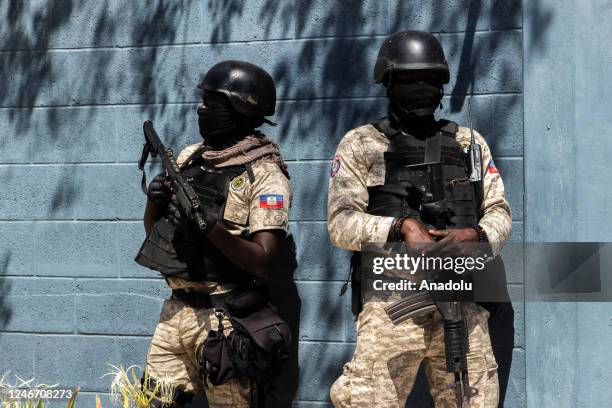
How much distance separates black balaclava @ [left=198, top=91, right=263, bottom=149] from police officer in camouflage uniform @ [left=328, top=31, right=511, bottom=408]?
50 cm

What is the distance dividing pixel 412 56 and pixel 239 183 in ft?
2.86

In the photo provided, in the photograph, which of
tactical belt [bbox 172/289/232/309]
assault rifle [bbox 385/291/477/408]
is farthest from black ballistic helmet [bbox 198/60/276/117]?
assault rifle [bbox 385/291/477/408]

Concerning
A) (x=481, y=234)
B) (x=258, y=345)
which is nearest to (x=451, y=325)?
(x=481, y=234)

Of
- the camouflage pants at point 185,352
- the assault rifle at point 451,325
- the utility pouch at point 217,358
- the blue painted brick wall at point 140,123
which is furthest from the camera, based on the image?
the blue painted brick wall at point 140,123

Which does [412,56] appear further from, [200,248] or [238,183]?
[200,248]

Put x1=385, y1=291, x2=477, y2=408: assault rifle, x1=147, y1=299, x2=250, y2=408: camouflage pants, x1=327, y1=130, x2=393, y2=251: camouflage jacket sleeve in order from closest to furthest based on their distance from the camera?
x1=385, y1=291, x2=477, y2=408: assault rifle, x1=327, y1=130, x2=393, y2=251: camouflage jacket sleeve, x1=147, y1=299, x2=250, y2=408: camouflage pants

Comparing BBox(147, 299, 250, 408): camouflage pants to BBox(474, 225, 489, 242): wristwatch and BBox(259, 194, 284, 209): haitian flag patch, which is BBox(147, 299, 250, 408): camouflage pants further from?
BBox(474, 225, 489, 242): wristwatch

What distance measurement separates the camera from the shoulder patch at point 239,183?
409 cm

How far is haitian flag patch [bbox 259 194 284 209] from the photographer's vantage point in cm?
402

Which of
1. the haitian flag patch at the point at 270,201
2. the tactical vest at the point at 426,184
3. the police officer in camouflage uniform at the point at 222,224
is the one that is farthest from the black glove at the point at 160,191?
the tactical vest at the point at 426,184

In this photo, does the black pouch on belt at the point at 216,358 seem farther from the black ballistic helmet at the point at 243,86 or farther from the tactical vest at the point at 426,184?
the black ballistic helmet at the point at 243,86

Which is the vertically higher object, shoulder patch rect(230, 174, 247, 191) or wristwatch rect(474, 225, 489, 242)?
shoulder patch rect(230, 174, 247, 191)

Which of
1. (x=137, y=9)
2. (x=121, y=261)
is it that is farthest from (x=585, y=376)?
(x=137, y=9)

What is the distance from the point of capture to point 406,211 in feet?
12.4
